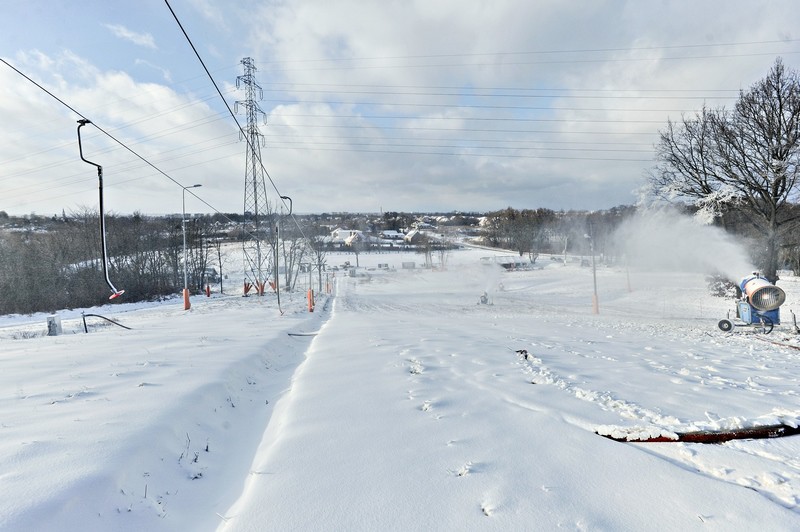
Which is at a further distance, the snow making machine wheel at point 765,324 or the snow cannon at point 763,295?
the snow making machine wheel at point 765,324

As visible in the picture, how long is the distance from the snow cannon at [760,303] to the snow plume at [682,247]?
3507 millimetres

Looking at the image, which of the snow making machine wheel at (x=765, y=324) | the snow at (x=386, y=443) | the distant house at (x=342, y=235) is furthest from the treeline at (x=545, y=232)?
the snow at (x=386, y=443)

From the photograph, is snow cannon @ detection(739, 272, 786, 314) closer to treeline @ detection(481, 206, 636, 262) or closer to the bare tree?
the bare tree

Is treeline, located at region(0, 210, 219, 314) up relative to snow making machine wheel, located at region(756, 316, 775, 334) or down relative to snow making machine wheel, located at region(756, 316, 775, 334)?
up

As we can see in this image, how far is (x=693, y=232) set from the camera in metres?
27.7

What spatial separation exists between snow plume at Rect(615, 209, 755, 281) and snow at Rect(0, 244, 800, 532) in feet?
52.5

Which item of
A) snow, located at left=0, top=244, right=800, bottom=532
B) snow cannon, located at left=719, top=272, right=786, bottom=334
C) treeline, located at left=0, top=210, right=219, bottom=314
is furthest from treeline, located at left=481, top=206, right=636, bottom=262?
snow, located at left=0, top=244, right=800, bottom=532

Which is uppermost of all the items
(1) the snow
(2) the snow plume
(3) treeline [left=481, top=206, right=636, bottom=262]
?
(3) treeline [left=481, top=206, right=636, bottom=262]

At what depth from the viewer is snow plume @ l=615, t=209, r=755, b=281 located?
2189cm

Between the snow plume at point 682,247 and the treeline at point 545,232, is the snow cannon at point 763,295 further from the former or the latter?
the treeline at point 545,232

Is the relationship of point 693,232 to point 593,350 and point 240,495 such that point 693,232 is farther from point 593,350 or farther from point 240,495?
point 240,495

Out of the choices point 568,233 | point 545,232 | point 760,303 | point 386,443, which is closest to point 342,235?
point 545,232

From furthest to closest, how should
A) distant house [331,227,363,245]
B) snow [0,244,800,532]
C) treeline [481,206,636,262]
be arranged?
distant house [331,227,363,245], treeline [481,206,636,262], snow [0,244,800,532]

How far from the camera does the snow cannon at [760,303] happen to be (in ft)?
48.0
